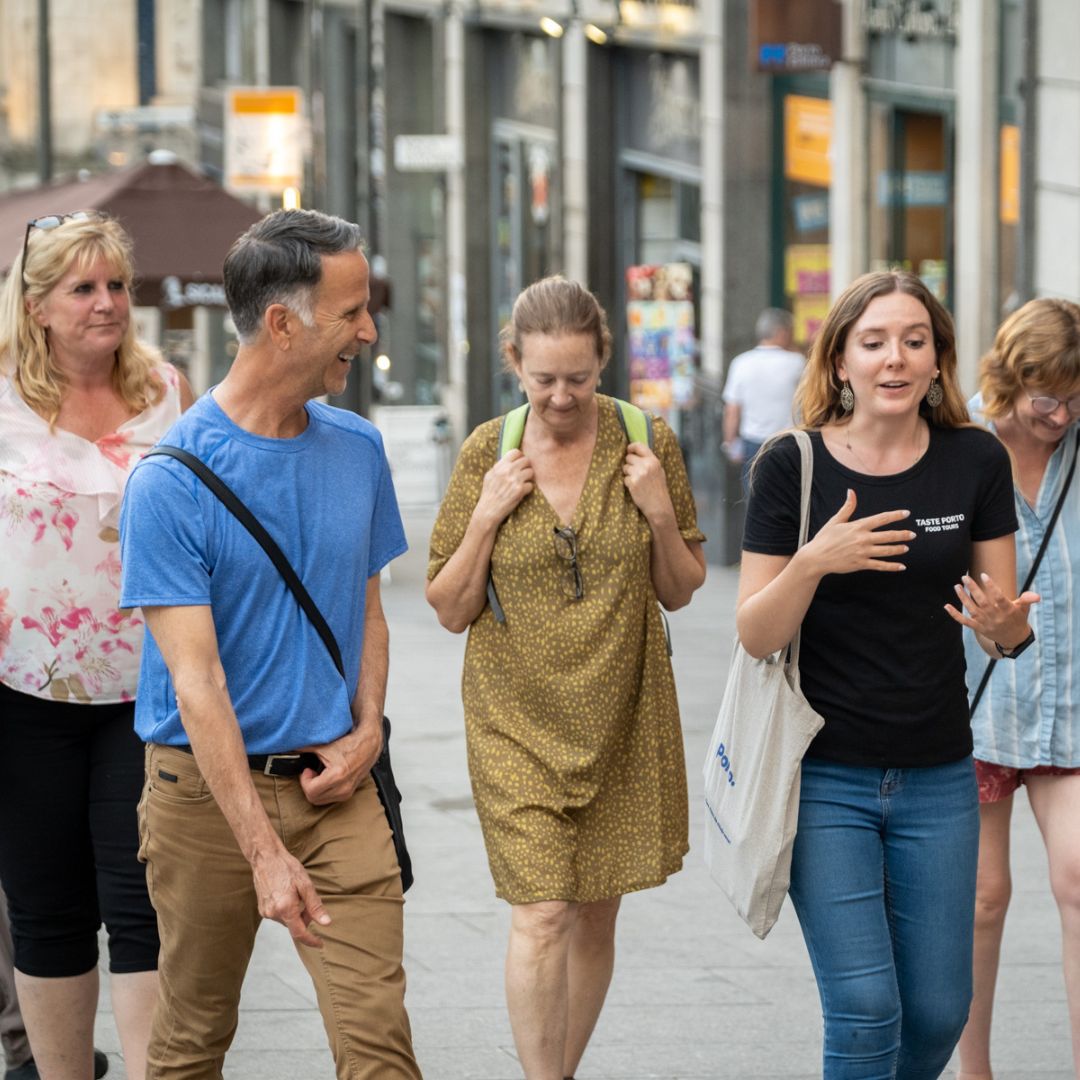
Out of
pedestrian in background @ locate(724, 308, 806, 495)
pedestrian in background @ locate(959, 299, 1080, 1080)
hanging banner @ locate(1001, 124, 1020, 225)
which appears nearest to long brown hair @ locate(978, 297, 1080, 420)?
pedestrian in background @ locate(959, 299, 1080, 1080)

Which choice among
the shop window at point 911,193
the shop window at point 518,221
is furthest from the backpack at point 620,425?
the shop window at point 518,221

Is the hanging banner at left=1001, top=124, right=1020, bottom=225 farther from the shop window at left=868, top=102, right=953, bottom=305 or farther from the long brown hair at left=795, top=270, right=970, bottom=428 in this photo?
the long brown hair at left=795, top=270, right=970, bottom=428

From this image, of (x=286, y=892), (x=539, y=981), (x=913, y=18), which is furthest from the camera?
(x=913, y=18)

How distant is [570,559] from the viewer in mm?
4785

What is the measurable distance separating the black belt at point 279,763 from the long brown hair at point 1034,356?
72.2 inches

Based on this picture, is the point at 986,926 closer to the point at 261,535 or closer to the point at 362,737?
the point at 362,737

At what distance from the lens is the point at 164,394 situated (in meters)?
4.77

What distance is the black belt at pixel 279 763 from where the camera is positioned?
3836mm

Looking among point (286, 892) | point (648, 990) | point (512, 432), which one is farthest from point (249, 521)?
point (648, 990)

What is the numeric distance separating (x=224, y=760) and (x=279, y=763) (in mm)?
185

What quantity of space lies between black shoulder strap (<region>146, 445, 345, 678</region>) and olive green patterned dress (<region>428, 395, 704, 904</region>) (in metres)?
1.05

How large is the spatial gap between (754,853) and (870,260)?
1220 cm

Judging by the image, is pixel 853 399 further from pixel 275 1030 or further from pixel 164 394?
pixel 275 1030

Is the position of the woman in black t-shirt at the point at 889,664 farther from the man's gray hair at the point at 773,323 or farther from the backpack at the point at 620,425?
the man's gray hair at the point at 773,323
